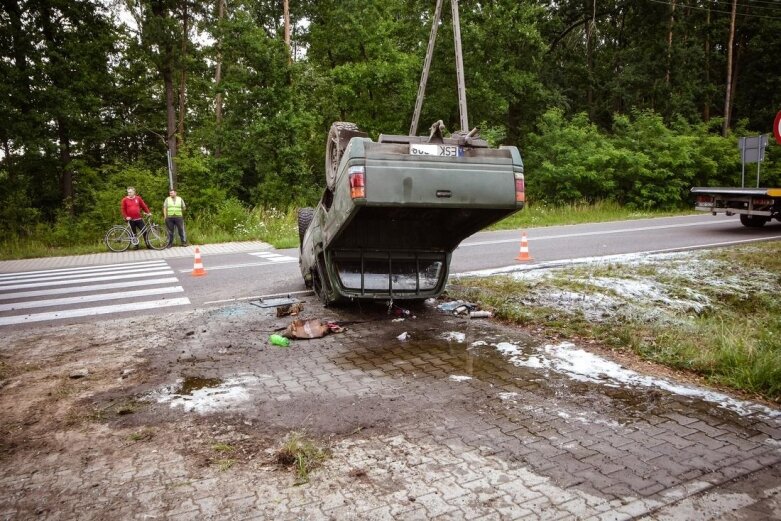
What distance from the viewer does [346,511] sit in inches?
107

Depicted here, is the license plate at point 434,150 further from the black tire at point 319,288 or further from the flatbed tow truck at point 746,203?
the flatbed tow truck at point 746,203

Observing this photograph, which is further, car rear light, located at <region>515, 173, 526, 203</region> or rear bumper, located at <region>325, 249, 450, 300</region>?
rear bumper, located at <region>325, 249, 450, 300</region>

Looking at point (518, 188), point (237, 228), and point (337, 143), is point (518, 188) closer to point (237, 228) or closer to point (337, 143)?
point (337, 143)

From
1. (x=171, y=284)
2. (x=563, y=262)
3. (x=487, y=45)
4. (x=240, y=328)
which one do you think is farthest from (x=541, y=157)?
(x=240, y=328)

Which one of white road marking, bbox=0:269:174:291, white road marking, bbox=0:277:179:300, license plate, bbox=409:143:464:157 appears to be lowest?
white road marking, bbox=0:277:179:300

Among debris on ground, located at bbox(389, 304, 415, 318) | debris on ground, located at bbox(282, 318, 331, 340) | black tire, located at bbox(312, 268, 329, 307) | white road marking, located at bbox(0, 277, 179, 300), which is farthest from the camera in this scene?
white road marking, located at bbox(0, 277, 179, 300)

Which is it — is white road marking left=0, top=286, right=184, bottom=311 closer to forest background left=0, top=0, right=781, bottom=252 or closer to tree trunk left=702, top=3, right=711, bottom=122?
forest background left=0, top=0, right=781, bottom=252

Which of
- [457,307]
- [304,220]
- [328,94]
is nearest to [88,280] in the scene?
[304,220]

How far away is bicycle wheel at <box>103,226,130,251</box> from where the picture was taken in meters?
15.4

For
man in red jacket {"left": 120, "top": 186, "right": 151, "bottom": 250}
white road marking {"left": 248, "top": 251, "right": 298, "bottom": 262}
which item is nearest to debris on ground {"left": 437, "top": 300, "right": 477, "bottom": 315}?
white road marking {"left": 248, "top": 251, "right": 298, "bottom": 262}

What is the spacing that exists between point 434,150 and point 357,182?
86cm

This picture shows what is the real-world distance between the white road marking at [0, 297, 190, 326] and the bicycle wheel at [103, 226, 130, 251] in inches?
327

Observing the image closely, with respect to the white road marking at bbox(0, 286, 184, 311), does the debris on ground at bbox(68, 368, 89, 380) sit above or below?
below

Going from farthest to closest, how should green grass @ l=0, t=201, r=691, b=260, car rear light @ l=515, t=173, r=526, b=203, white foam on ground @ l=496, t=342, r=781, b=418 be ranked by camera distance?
green grass @ l=0, t=201, r=691, b=260, car rear light @ l=515, t=173, r=526, b=203, white foam on ground @ l=496, t=342, r=781, b=418
